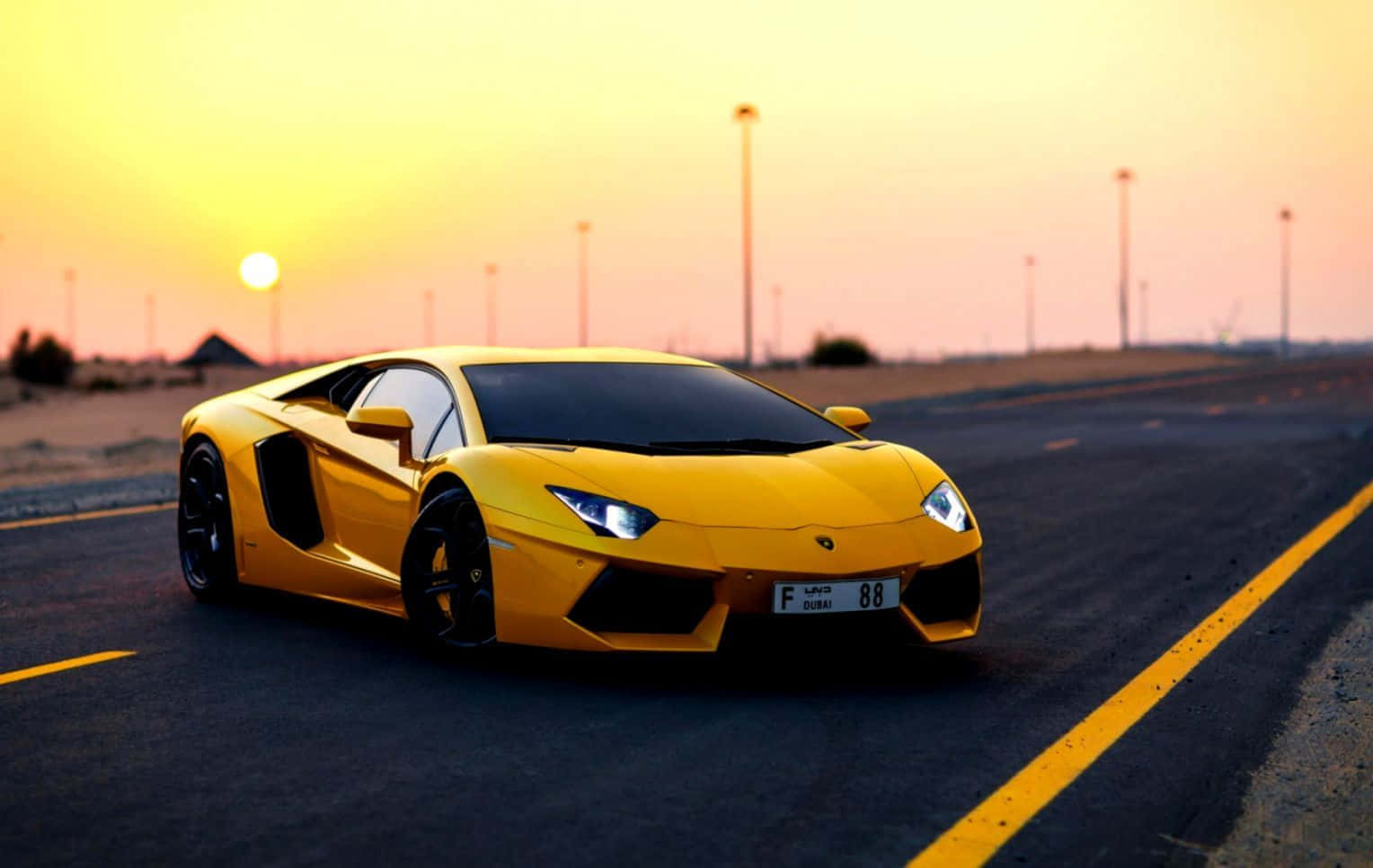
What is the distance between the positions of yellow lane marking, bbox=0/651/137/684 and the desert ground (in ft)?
30.5

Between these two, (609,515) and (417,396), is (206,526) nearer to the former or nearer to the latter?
(417,396)

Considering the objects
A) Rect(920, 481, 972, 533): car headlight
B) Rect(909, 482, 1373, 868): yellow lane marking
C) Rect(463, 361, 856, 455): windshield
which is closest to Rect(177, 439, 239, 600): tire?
Rect(463, 361, 856, 455): windshield

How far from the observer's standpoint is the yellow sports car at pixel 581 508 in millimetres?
5812

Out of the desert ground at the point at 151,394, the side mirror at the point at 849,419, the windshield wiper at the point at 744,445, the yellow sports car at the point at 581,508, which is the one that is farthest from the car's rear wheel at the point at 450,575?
the desert ground at the point at 151,394

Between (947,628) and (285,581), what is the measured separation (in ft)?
10.5

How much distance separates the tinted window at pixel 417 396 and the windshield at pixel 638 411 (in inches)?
7.6

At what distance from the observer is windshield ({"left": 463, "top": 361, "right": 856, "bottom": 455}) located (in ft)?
21.8

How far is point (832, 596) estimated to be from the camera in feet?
19.1

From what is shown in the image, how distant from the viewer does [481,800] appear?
4480 mm

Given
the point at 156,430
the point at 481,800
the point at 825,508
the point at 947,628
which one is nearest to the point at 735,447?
the point at 825,508

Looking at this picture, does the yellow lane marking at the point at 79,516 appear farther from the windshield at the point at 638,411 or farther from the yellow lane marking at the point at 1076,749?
the yellow lane marking at the point at 1076,749

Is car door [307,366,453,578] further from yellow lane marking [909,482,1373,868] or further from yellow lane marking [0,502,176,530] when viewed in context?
yellow lane marking [0,502,176,530]

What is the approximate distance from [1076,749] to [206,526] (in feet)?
15.8

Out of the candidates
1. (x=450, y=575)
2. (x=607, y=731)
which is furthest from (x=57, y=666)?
(x=607, y=731)
